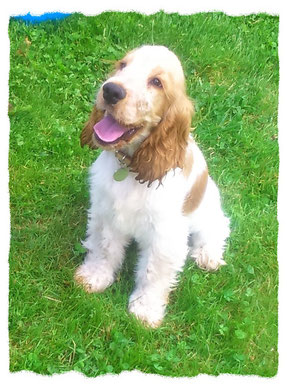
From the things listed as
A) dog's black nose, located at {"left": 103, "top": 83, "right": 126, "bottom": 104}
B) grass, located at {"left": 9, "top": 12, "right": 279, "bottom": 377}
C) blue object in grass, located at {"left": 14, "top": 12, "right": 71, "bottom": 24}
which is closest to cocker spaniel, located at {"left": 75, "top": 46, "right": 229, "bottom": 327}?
dog's black nose, located at {"left": 103, "top": 83, "right": 126, "bottom": 104}

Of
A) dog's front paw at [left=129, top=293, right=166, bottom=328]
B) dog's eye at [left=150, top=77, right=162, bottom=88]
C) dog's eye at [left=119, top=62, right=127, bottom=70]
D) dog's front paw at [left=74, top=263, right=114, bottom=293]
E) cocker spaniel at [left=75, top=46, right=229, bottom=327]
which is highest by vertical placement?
dog's eye at [left=119, top=62, right=127, bottom=70]

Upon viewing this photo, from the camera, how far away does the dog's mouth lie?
10.4ft

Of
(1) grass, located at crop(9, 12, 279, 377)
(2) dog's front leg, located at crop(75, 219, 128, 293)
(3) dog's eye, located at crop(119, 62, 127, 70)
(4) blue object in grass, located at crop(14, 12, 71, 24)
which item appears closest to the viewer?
(3) dog's eye, located at crop(119, 62, 127, 70)

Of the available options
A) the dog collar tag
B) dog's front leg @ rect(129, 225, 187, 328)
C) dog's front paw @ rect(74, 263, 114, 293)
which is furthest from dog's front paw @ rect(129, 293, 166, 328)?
the dog collar tag

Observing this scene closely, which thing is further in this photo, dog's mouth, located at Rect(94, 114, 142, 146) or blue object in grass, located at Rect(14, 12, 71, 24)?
blue object in grass, located at Rect(14, 12, 71, 24)

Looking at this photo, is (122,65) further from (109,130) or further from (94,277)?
(94,277)

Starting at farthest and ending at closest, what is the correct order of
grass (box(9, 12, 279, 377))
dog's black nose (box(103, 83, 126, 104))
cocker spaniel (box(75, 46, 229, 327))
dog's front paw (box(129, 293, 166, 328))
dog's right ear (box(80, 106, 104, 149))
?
1. dog's front paw (box(129, 293, 166, 328))
2. grass (box(9, 12, 279, 377))
3. dog's right ear (box(80, 106, 104, 149))
4. cocker spaniel (box(75, 46, 229, 327))
5. dog's black nose (box(103, 83, 126, 104))

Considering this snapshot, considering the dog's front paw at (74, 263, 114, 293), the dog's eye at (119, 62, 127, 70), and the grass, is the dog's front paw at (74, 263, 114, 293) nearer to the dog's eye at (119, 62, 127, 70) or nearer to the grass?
the grass

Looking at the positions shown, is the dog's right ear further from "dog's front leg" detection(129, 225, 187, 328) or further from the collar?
"dog's front leg" detection(129, 225, 187, 328)

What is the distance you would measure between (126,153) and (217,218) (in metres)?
1.10

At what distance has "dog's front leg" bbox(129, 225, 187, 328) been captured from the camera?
3.78 metres

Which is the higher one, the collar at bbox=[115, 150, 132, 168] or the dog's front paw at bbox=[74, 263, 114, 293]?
the collar at bbox=[115, 150, 132, 168]

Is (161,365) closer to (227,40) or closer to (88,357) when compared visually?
(88,357)

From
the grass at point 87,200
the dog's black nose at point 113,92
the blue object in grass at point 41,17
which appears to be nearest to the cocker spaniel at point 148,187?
the dog's black nose at point 113,92
